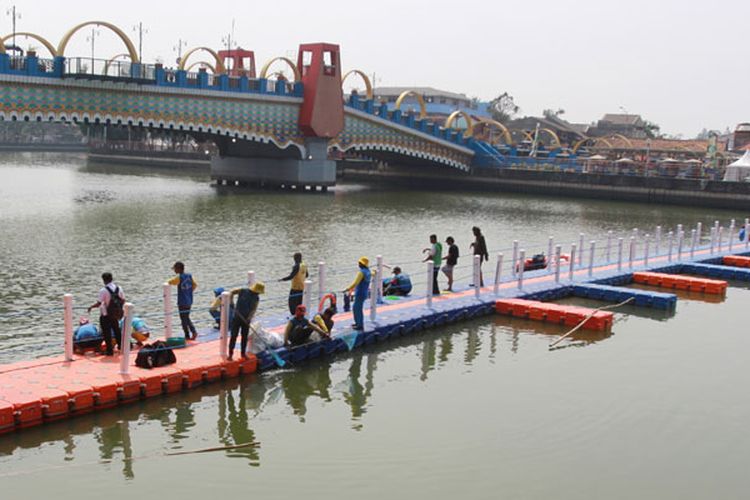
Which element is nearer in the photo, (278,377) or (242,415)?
(242,415)

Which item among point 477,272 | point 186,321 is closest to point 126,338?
point 186,321

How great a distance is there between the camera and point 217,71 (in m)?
63.9

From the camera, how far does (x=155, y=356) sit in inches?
541

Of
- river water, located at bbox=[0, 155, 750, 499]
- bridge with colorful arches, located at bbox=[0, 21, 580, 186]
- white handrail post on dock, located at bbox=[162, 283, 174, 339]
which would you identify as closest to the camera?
river water, located at bbox=[0, 155, 750, 499]

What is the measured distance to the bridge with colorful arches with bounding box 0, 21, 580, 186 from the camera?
162 ft

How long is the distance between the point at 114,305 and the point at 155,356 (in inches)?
43.3

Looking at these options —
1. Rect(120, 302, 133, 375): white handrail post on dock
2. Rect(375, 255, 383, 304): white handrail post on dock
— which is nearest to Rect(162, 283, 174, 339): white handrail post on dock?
Rect(120, 302, 133, 375): white handrail post on dock

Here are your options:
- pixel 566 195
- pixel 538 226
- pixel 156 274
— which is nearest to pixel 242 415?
pixel 156 274

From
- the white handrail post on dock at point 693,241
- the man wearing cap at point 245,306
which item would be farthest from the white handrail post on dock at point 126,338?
the white handrail post on dock at point 693,241

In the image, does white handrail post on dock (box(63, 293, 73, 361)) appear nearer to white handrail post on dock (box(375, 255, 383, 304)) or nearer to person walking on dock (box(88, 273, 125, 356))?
person walking on dock (box(88, 273, 125, 356))

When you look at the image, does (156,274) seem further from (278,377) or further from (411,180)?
(411,180)

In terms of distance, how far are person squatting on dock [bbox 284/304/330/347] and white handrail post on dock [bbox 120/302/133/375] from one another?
340 centimetres

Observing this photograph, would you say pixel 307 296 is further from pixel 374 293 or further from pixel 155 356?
pixel 155 356

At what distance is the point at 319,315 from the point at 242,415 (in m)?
3.65
